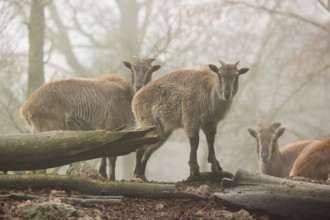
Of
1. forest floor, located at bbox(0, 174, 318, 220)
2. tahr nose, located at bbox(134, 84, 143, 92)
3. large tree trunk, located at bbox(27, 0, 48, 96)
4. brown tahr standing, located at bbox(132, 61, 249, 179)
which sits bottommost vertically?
forest floor, located at bbox(0, 174, 318, 220)

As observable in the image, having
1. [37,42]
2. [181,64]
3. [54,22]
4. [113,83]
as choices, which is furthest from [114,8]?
[113,83]

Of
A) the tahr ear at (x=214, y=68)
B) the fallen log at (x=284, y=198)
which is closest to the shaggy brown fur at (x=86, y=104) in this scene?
the tahr ear at (x=214, y=68)

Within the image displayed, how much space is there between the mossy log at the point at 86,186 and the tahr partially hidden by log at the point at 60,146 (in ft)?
0.62

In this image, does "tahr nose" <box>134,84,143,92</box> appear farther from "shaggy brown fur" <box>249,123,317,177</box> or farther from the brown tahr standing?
"shaggy brown fur" <box>249,123,317,177</box>

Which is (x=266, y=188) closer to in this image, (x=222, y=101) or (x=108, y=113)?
(x=222, y=101)

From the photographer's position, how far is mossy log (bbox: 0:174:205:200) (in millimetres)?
6590

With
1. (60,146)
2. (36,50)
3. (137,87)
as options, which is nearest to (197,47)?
(36,50)

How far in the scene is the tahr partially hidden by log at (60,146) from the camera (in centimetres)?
666

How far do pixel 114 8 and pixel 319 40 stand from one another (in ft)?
43.6

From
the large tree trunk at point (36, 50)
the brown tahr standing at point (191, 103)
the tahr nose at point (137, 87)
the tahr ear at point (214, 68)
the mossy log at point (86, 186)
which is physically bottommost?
the mossy log at point (86, 186)

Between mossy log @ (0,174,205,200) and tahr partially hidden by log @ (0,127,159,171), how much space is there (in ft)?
0.62

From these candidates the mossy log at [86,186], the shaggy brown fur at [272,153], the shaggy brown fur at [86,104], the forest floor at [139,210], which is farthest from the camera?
the shaggy brown fur at [272,153]

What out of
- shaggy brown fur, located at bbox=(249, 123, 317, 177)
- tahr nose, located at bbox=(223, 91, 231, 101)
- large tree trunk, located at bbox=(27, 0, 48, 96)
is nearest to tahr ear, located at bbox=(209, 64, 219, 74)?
tahr nose, located at bbox=(223, 91, 231, 101)

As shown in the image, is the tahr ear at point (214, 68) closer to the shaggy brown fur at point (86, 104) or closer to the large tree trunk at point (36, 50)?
the shaggy brown fur at point (86, 104)
